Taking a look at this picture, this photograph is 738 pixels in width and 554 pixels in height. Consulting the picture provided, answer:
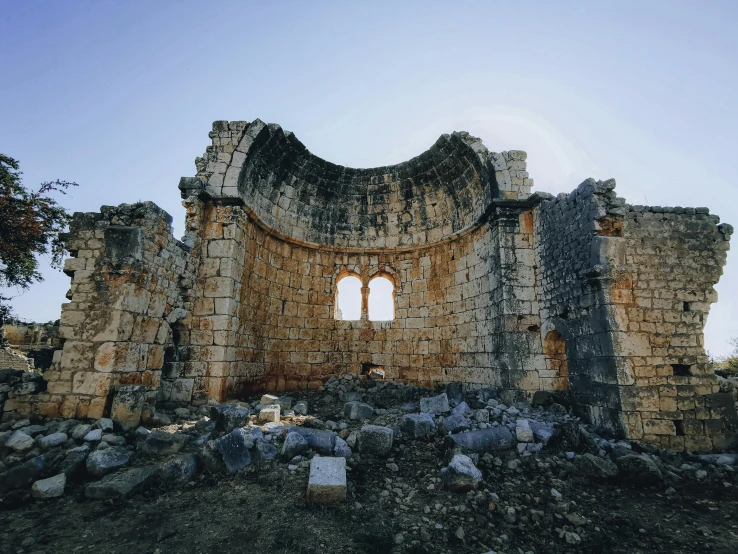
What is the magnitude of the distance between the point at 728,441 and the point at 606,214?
413 centimetres

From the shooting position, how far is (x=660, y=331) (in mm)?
5996

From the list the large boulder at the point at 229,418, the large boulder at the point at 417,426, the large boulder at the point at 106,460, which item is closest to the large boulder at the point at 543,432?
the large boulder at the point at 417,426

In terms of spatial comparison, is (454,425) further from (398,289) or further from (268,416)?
(398,289)

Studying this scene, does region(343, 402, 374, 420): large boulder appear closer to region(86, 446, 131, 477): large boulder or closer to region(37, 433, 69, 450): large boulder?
region(86, 446, 131, 477): large boulder

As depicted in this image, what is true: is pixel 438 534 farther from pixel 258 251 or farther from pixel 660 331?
pixel 258 251

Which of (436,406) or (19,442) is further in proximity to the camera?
(436,406)

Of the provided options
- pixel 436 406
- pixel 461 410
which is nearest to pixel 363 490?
pixel 461 410

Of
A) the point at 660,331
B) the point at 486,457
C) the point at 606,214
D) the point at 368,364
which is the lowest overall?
the point at 486,457

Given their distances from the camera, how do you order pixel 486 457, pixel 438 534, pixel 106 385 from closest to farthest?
pixel 438 534 < pixel 486 457 < pixel 106 385

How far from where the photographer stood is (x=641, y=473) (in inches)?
176

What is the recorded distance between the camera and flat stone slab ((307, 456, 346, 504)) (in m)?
3.74

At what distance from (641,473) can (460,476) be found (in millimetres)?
2427

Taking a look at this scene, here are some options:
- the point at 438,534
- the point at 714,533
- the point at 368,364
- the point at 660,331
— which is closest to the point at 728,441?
the point at 660,331

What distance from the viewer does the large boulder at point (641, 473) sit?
14.6 ft
